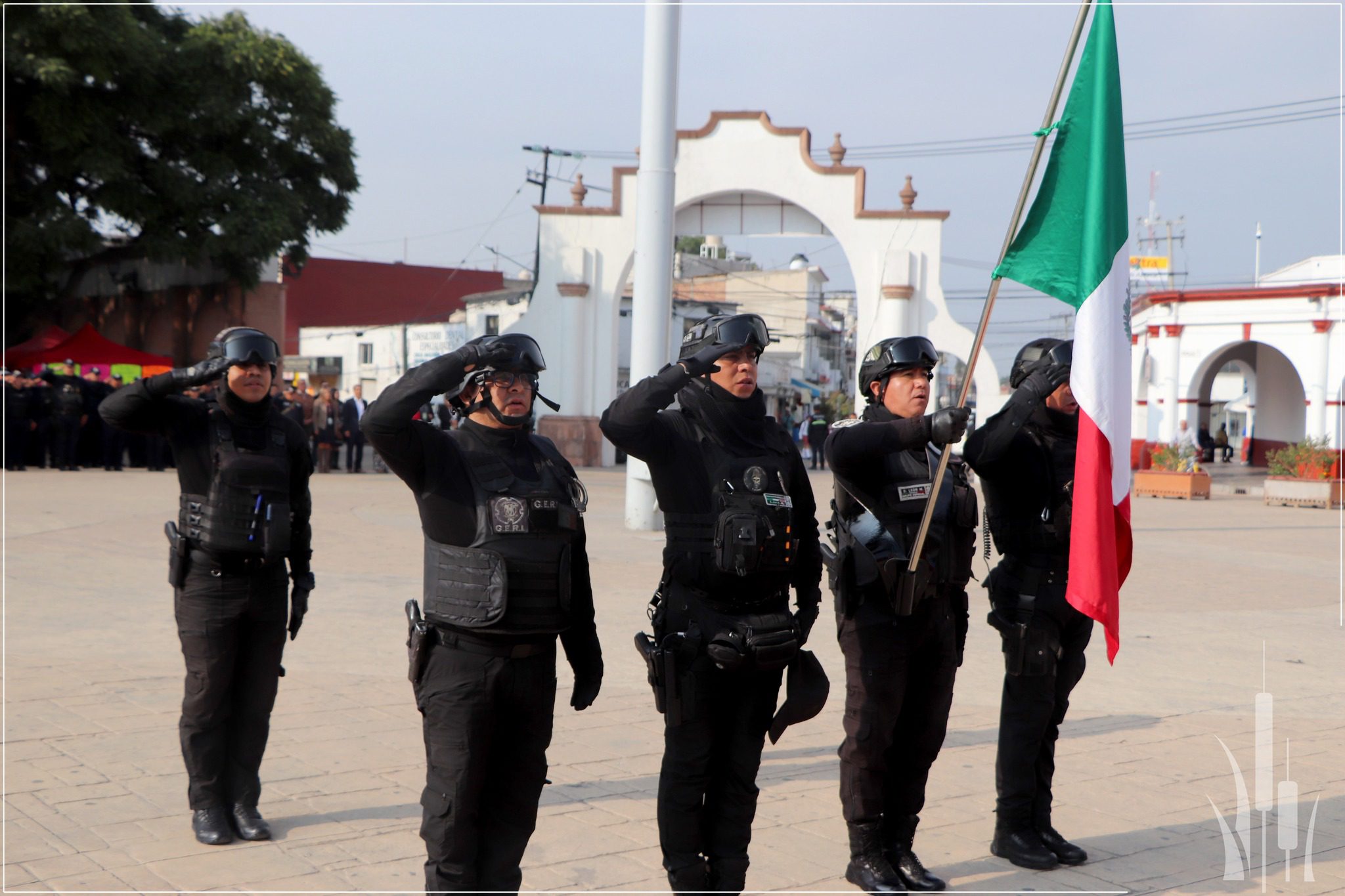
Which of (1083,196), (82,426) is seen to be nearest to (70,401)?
(82,426)

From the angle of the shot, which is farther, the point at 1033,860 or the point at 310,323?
the point at 310,323

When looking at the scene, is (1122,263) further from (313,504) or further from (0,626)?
(313,504)

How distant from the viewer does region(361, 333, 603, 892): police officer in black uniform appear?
3.89 meters

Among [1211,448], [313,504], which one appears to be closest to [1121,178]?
[313,504]

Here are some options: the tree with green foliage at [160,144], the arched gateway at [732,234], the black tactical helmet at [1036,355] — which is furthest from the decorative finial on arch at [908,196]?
the black tactical helmet at [1036,355]

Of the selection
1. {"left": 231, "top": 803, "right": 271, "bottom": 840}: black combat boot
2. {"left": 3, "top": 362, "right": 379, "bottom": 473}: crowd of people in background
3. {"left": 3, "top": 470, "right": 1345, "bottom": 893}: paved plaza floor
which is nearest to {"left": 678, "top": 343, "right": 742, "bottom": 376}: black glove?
{"left": 3, "top": 470, "right": 1345, "bottom": 893}: paved plaza floor

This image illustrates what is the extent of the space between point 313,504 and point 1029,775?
51.6 ft

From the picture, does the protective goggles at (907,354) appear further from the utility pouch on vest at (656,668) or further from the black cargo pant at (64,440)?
the black cargo pant at (64,440)

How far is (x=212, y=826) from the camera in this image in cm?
496

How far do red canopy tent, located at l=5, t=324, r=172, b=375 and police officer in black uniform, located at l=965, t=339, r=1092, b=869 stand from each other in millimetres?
26557

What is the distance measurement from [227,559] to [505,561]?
5.76 feet

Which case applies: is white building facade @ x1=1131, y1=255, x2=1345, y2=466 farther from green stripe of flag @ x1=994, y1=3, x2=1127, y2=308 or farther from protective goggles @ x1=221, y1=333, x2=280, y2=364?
protective goggles @ x1=221, y1=333, x2=280, y2=364

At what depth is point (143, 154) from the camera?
29641 millimetres

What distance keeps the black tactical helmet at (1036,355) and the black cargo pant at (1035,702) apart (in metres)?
0.80
